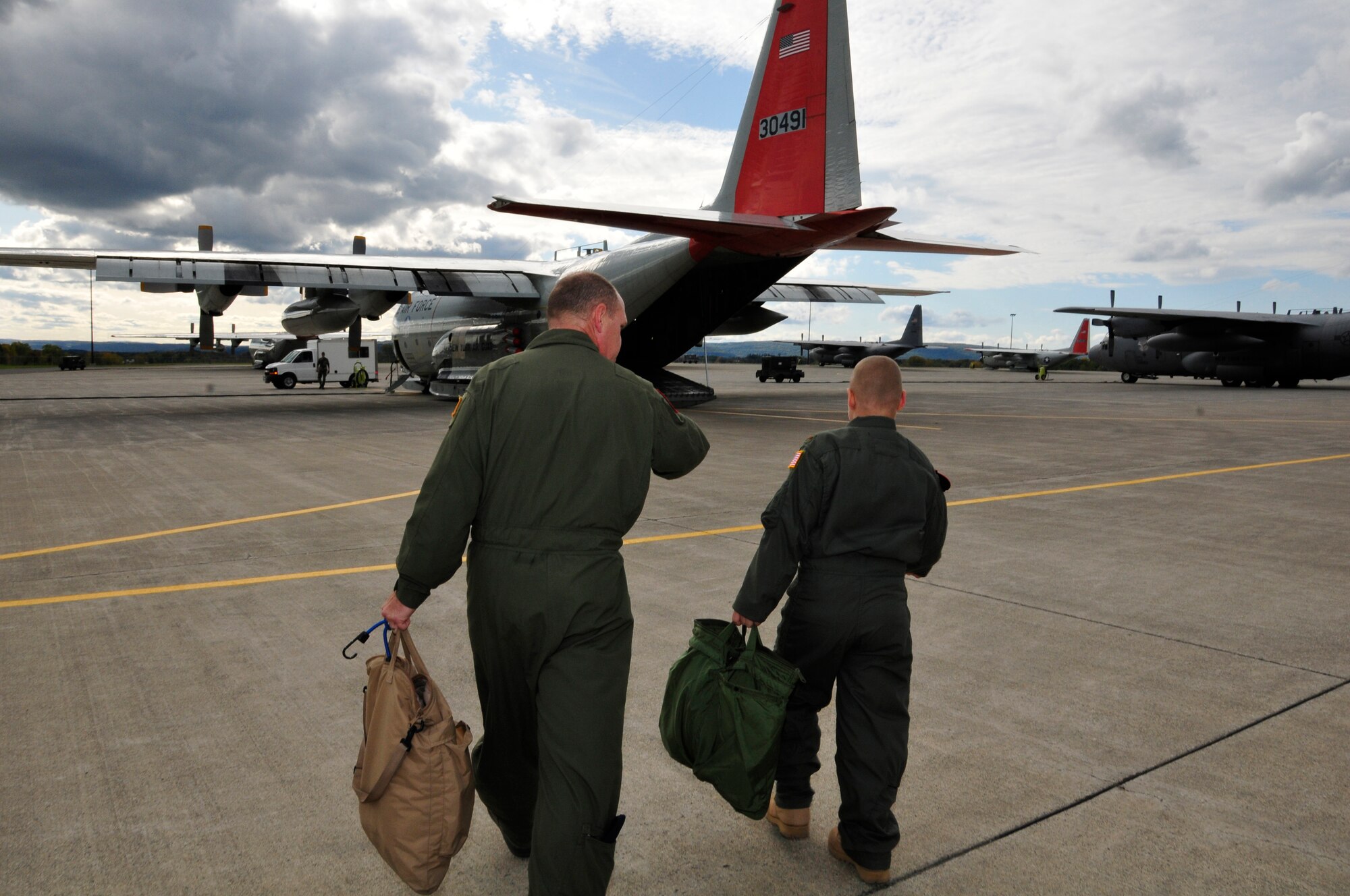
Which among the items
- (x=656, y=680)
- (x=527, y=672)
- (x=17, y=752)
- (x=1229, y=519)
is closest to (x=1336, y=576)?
(x=1229, y=519)

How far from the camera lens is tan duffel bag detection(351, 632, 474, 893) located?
2611 millimetres

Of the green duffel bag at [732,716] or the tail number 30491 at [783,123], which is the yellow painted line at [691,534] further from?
the tail number 30491 at [783,123]

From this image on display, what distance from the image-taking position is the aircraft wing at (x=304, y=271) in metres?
20.3

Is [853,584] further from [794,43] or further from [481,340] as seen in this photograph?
[481,340]

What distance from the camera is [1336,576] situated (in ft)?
22.3

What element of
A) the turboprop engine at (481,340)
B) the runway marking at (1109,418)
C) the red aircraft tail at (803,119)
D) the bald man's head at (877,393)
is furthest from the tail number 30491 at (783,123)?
the bald man's head at (877,393)

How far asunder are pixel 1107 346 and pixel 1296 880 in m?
47.9

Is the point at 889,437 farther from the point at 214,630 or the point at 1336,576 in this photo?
the point at 1336,576

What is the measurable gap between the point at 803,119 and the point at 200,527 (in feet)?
41.0

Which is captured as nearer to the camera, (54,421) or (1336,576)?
(1336,576)

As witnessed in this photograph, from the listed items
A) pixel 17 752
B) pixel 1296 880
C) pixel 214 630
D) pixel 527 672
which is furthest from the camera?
pixel 214 630

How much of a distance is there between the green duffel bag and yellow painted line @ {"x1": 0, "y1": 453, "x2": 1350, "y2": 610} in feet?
14.3

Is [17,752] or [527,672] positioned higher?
[527,672]

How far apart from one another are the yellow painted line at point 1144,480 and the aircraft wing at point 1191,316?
22962mm
